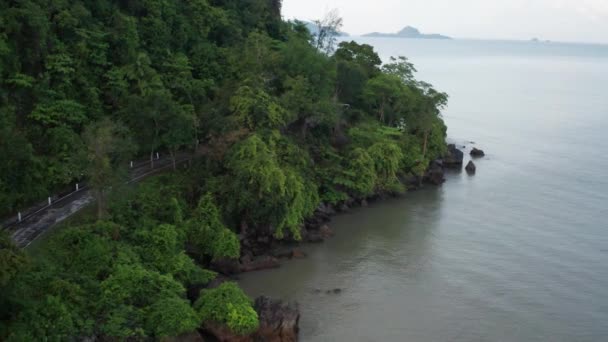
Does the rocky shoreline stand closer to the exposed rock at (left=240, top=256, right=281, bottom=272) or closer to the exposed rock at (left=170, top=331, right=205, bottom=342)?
the exposed rock at (left=240, top=256, right=281, bottom=272)

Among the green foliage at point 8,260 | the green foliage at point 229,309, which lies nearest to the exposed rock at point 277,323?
the green foliage at point 229,309

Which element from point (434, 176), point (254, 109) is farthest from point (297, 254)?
point (434, 176)

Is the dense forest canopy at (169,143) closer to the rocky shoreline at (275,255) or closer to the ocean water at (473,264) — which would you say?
the rocky shoreline at (275,255)

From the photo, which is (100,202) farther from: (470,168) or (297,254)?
(470,168)

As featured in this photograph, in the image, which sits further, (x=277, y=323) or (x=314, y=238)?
(x=314, y=238)

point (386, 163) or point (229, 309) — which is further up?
point (386, 163)
